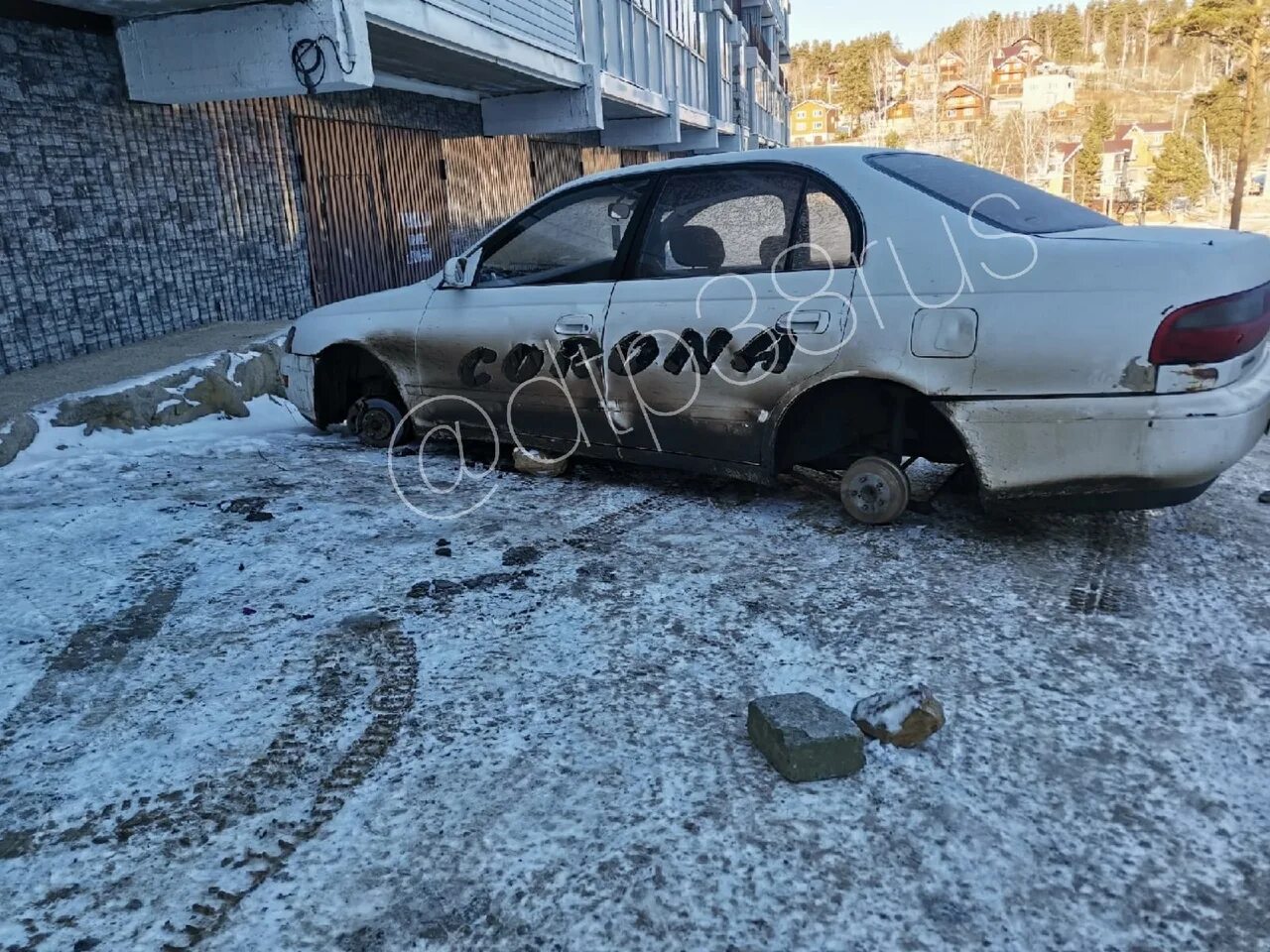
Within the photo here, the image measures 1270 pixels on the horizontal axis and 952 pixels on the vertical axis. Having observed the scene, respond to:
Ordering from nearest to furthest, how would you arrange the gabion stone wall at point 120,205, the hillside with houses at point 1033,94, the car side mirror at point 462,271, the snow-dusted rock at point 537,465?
the car side mirror at point 462,271 → the snow-dusted rock at point 537,465 → the gabion stone wall at point 120,205 → the hillside with houses at point 1033,94

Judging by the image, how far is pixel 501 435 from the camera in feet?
15.3

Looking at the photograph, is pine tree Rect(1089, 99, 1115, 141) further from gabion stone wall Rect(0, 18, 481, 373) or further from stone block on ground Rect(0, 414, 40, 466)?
stone block on ground Rect(0, 414, 40, 466)

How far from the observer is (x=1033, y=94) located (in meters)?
127

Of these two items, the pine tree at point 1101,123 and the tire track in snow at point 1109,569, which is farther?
the pine tree at point 1101,123

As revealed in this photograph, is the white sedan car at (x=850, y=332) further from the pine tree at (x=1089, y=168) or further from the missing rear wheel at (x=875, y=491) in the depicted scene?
the pine tree at (x=1089, y=168)

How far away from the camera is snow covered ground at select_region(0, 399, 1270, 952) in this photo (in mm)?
1787

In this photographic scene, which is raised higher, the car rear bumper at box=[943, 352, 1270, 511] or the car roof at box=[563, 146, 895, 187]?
the car roof at box=[563, 146, 895, 187]

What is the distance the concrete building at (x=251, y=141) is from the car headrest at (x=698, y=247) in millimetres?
4113

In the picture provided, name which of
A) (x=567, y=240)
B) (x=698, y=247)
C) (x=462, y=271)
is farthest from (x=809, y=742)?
(x=462, y=271)

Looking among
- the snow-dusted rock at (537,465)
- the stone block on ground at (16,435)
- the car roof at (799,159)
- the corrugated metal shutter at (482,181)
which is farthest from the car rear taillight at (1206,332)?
the corrugated metal shutter at (482,181)

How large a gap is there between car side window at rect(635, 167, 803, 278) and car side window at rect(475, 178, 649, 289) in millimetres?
182

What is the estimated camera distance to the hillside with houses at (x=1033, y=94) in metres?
82.3

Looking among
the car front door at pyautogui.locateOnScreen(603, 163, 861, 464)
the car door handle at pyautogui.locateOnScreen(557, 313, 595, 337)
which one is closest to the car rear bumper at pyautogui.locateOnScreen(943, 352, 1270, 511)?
the car front door at pyautogui.locateOnScreen(603, 163, 861, 464)

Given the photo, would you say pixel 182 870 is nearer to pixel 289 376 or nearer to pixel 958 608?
pixel 958 608
